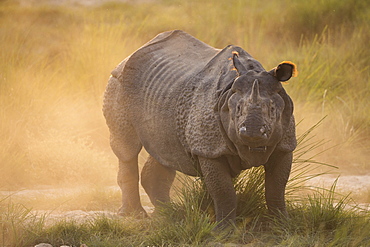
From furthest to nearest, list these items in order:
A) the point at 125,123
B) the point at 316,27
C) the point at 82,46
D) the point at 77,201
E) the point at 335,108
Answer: the point at 316,27, the point at 82,46, the point at 335,108, the point at 77,201, the point at 125,123

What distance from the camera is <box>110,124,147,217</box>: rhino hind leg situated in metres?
6.54


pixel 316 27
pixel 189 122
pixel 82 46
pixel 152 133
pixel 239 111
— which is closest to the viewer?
pixel 239 111

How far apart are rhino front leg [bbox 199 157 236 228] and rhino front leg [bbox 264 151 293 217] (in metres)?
0.30

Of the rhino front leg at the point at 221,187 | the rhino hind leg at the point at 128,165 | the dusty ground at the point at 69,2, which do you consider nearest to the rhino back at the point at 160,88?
the rhino hind leg at the point at 128,165

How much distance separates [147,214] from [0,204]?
140cm

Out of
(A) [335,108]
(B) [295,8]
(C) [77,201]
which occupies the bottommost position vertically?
(C) [77,201]

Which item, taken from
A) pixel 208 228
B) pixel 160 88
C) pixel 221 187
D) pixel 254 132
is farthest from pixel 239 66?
pixel 208 228

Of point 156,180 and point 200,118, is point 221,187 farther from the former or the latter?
point 156,180

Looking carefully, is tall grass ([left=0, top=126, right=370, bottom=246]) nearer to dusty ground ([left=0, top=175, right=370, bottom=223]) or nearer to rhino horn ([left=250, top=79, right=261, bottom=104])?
rhino horn ([left=250, top=79, right=261, bottom=104])

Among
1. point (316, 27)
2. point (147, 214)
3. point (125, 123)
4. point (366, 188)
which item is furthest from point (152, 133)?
point (316, 27)

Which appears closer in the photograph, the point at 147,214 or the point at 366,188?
the point at 147,214

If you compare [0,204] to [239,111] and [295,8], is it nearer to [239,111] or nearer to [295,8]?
[239,111]

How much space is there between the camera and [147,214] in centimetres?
664

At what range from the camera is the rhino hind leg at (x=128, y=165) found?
6535 mm
